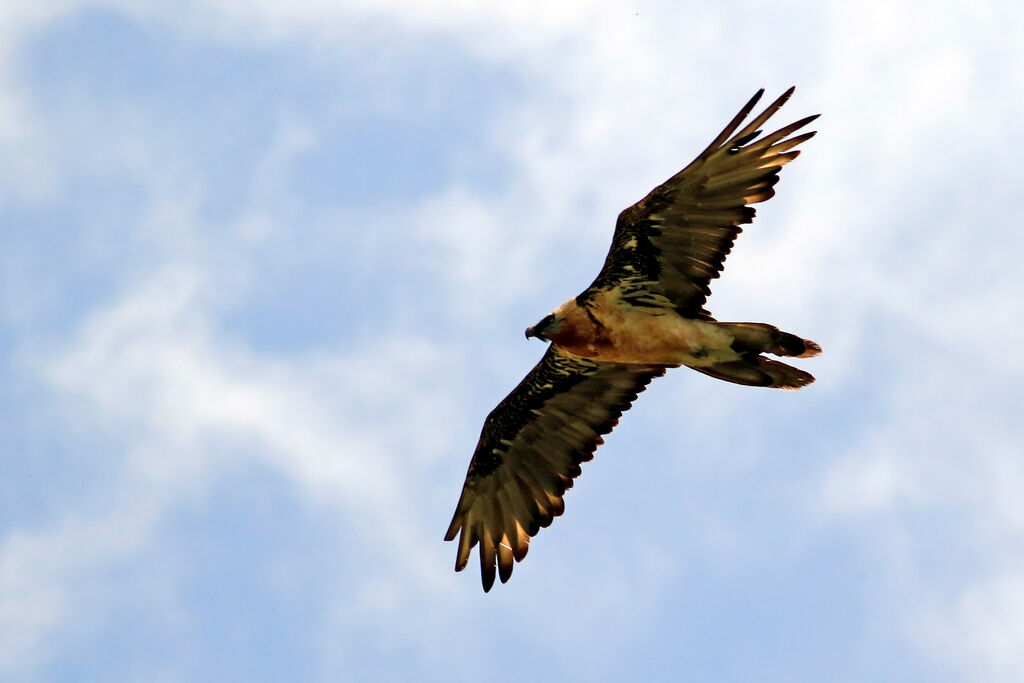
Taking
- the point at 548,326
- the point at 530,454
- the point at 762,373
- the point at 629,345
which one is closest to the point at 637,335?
the point at 629,345

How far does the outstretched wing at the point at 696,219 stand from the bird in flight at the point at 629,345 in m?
0.01

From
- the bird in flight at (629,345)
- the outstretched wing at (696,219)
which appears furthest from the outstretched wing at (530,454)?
the outstretched wing at (696,219)

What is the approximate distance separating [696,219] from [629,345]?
1501 mm

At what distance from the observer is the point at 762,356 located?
12398 mm

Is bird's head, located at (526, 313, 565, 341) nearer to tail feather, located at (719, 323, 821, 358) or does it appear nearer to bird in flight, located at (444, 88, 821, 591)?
bird in flight, located at (444, 88, 821, 591)

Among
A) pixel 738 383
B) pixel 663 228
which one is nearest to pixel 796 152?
pixel 663 228

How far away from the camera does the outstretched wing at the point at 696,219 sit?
1205 centimetres

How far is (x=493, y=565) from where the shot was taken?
47.2 ft

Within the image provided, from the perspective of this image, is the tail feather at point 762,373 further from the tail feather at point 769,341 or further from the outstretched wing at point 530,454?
the outstretched wing at point 530,454

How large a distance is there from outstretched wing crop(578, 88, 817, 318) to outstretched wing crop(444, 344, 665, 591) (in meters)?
1.50

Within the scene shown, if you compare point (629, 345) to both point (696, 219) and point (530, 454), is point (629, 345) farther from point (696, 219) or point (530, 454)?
point (530, 454)

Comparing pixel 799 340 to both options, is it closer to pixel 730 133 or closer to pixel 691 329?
pixel 691 329

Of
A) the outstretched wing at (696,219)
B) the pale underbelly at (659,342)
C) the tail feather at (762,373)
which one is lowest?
the tail feather at (762,373)

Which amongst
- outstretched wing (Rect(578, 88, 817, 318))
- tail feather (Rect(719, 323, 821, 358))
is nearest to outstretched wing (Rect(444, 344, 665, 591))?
outstretched wing (Rect(578, 88, 817, 318))
